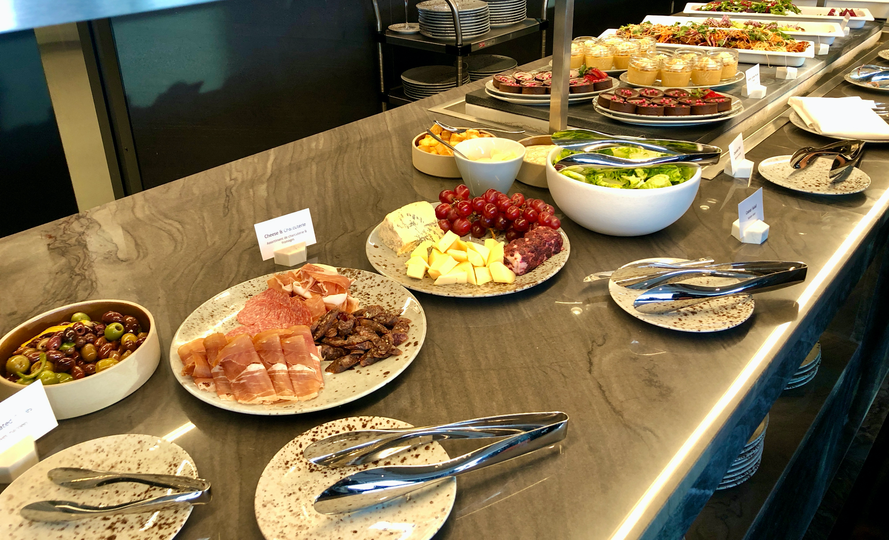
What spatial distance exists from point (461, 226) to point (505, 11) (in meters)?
2.86

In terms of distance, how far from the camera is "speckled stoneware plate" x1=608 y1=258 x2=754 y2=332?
2.99 ft

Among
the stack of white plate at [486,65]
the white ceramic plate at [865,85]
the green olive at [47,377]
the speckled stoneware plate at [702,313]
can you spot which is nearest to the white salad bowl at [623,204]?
the speckled stoneware plate at [702,313]

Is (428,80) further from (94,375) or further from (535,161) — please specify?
(94,375)

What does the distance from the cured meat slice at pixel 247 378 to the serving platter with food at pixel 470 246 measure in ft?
1.01

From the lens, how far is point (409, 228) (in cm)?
110

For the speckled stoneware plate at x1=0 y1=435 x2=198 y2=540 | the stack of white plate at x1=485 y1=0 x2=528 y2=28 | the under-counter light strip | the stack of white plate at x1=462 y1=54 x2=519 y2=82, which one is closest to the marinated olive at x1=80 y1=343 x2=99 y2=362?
the speckled stoneware plate at x1=0 y1=435 x2=198 y2=540

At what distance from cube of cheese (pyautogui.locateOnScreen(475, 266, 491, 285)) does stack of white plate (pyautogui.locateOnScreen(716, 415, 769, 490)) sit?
786mm

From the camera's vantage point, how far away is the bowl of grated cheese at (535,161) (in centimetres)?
140

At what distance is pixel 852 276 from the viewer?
117cm

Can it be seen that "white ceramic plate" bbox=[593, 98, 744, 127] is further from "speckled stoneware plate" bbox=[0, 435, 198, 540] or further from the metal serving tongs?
"speckled stoneware plate" bbox=[0, 435, 198, 540]

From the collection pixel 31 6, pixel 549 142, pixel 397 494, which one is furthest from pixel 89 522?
pixel 549 142

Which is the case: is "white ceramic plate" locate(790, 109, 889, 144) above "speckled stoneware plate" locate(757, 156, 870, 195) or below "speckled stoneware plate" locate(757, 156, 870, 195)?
above

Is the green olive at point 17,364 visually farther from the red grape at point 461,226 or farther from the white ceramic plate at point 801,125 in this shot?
the white ceramic plate at point 801,125

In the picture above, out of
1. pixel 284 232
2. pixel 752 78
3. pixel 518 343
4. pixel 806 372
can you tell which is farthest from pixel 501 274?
pixel 752 78
